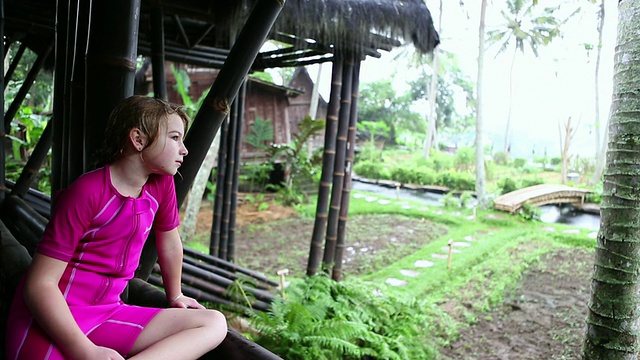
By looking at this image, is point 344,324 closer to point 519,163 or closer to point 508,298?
point 508,298

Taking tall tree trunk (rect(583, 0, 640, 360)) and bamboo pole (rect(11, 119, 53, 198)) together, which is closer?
tall tree trunk (rect(583, 0, 640, 360))

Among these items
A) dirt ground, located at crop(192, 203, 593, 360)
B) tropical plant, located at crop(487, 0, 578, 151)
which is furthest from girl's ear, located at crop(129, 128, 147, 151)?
tropical plant, located at crop(487, 0, 578, 151)

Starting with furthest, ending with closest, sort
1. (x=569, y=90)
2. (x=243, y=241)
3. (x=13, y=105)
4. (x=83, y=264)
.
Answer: (x=569, y=90)
(x=243, y=241)
(x=13, y=105)
(x=83, y=264)

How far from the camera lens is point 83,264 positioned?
120cm

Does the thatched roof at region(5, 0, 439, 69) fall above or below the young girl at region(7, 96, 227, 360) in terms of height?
above

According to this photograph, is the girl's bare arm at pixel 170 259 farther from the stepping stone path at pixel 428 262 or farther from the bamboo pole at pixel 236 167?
the stepping stone path at pixel 428 262

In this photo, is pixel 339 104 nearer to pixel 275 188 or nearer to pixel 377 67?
pixel 275 188

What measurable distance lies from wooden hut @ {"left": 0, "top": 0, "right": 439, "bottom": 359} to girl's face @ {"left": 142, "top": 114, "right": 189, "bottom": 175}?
0.77ft

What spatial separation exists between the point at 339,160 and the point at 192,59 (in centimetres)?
208

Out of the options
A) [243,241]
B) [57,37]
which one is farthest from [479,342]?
[243,241]

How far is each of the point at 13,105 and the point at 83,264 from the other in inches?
175

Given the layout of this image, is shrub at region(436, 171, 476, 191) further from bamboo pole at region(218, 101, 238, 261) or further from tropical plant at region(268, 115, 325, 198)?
bamboo pole at region(218, 101, 238, 261)

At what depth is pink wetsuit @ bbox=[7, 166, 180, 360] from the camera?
1104mm

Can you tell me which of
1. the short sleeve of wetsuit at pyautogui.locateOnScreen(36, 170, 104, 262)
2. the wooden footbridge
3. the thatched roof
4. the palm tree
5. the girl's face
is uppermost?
the palm tree
